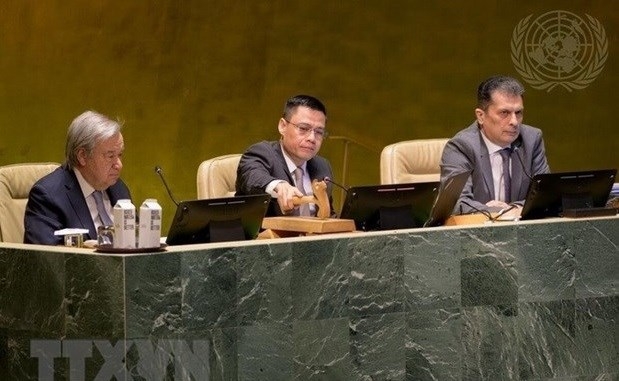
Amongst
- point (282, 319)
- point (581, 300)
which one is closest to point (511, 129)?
point (581, 300)

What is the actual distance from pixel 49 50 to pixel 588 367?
378 centimetres

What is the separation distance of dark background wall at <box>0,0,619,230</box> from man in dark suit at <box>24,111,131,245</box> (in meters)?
2.40

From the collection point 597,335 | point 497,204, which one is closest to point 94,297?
point 597,335

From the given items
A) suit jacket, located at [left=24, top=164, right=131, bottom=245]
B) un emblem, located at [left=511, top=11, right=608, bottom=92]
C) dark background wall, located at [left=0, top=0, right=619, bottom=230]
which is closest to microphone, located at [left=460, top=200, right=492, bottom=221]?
suit jacket, located at [left=24, top=164, right=131, bottom=245]

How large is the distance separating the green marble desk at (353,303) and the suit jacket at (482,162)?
3.60 feet

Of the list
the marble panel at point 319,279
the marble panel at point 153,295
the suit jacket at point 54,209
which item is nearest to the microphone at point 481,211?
the marble panel at point 319,279

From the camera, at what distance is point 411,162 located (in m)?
6.14

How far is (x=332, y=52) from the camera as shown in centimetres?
804

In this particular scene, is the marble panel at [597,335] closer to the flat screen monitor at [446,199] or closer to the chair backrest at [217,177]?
the flat screen monitor at [446,199]

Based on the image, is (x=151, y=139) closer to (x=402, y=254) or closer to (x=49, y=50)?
(x=49, y=50)

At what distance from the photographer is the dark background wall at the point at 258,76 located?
734 centimetres

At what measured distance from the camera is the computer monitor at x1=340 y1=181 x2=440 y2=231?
15.7ft

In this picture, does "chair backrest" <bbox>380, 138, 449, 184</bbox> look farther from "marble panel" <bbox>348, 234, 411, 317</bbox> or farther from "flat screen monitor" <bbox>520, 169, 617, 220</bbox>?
"marble panel" <bbox>348, 234, 411, 317</bbox>

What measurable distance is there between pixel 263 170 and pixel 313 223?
0.91 meters
